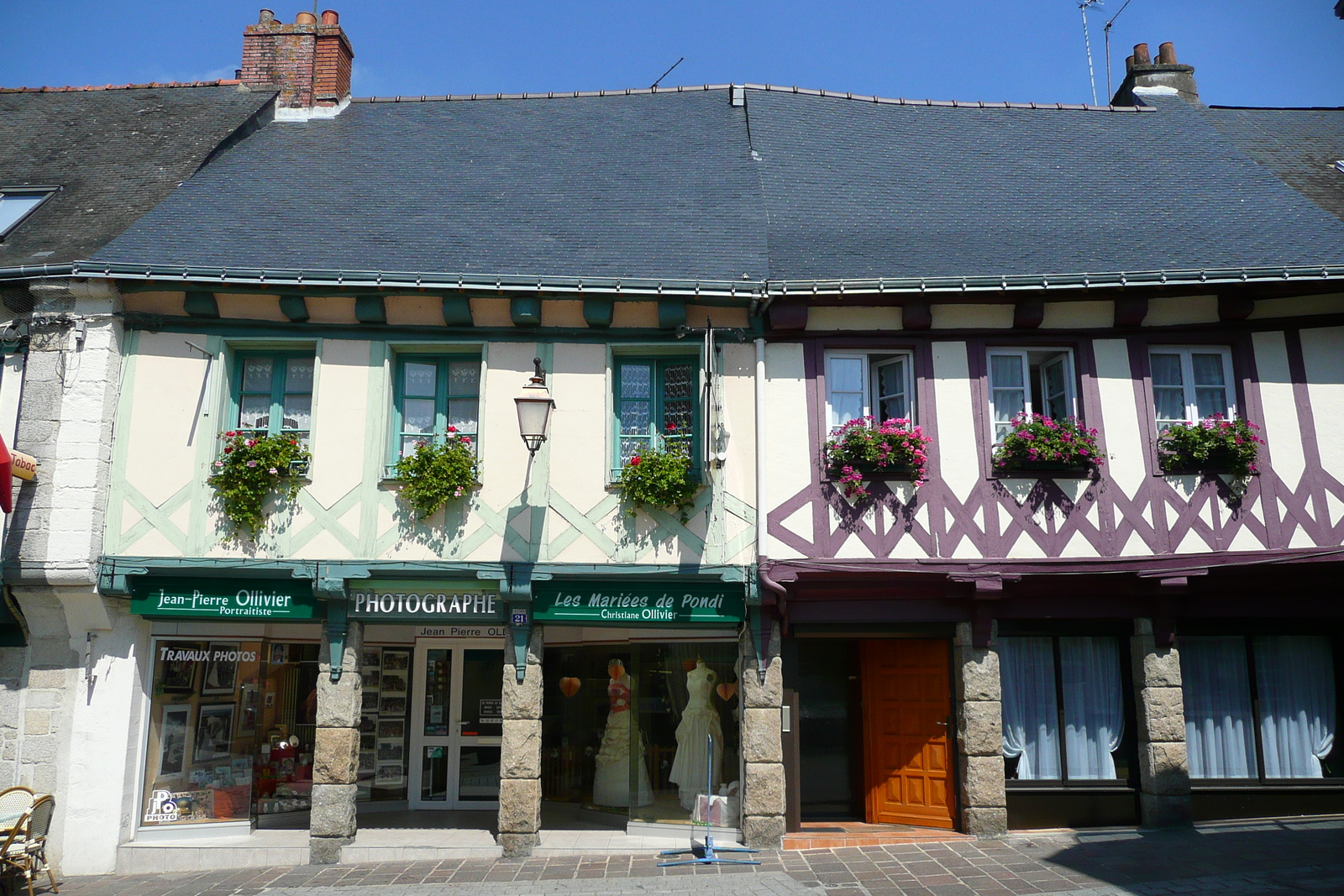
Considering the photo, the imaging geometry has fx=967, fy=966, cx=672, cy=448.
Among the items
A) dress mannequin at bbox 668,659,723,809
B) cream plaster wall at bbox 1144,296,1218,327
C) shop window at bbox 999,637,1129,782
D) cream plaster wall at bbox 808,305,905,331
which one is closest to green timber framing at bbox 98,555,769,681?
dress mannequin at bbox 668,659,723,809

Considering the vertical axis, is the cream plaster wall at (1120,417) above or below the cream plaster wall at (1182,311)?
below

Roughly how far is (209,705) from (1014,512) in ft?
26.8

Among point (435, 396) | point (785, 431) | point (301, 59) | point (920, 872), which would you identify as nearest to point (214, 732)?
point (435, 396)

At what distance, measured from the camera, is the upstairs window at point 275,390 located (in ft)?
31.3

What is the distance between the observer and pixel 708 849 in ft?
28.1

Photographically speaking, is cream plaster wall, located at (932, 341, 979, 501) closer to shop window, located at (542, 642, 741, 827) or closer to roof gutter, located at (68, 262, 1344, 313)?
roof gutter, located at (68, 262, 1344, 313)

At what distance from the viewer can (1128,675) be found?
9.48 m

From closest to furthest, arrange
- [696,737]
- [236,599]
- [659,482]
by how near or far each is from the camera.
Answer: [659,482], [236,599], [696,737]

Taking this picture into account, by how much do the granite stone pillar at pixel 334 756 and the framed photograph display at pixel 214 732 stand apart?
1.35m

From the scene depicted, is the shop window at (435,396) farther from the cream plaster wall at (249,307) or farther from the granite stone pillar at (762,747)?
the granite stone pillar at (762,747)

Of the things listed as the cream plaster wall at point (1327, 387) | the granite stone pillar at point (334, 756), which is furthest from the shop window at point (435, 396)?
the cream plaster wall at point (1327, 387)

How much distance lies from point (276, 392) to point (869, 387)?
19.3ft

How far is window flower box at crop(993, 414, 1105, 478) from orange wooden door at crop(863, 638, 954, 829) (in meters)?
1.90

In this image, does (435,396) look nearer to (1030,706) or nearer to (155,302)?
(155,302)
